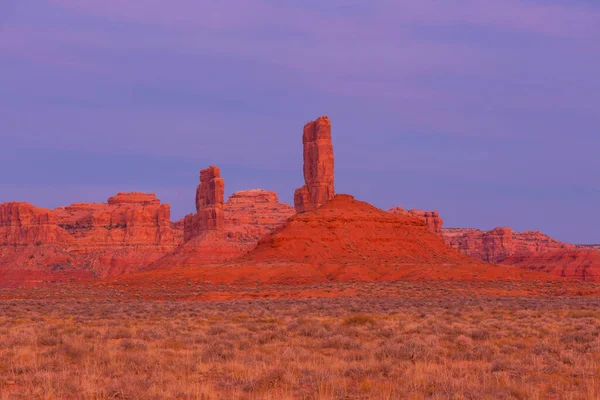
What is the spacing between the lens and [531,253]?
495ft

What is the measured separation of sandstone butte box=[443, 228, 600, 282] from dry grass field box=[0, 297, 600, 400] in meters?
107

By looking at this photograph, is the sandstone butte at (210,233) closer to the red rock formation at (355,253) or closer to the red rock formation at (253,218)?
the red rock formation at (253,218)

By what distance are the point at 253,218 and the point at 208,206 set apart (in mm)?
53953

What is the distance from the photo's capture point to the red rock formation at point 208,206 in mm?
116438

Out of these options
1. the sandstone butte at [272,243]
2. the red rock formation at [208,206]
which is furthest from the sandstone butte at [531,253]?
the red rock formation at [208,206]

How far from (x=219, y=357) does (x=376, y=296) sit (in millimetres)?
34132

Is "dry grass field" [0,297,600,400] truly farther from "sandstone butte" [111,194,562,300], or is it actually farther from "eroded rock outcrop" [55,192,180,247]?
"eroded rock outcrop" [55,192,180,247]

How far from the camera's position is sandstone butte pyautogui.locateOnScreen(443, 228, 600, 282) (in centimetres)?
12331

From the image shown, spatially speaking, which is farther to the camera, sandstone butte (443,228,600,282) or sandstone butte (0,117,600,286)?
sandstone butte (443,228,600,282)

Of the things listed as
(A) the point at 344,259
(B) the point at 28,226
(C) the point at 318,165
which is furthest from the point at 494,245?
(A) the point at 344,259

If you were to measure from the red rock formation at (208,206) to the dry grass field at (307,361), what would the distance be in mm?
93684

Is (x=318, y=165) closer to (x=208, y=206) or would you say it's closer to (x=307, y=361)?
(x=208, y=206)

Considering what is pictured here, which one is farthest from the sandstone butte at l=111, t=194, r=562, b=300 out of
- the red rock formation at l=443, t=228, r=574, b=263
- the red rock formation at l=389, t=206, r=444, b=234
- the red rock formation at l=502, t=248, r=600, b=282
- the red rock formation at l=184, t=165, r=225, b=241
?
the red rock formation at l=443, t=228, r=574, b=263

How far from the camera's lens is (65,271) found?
11900 cm
